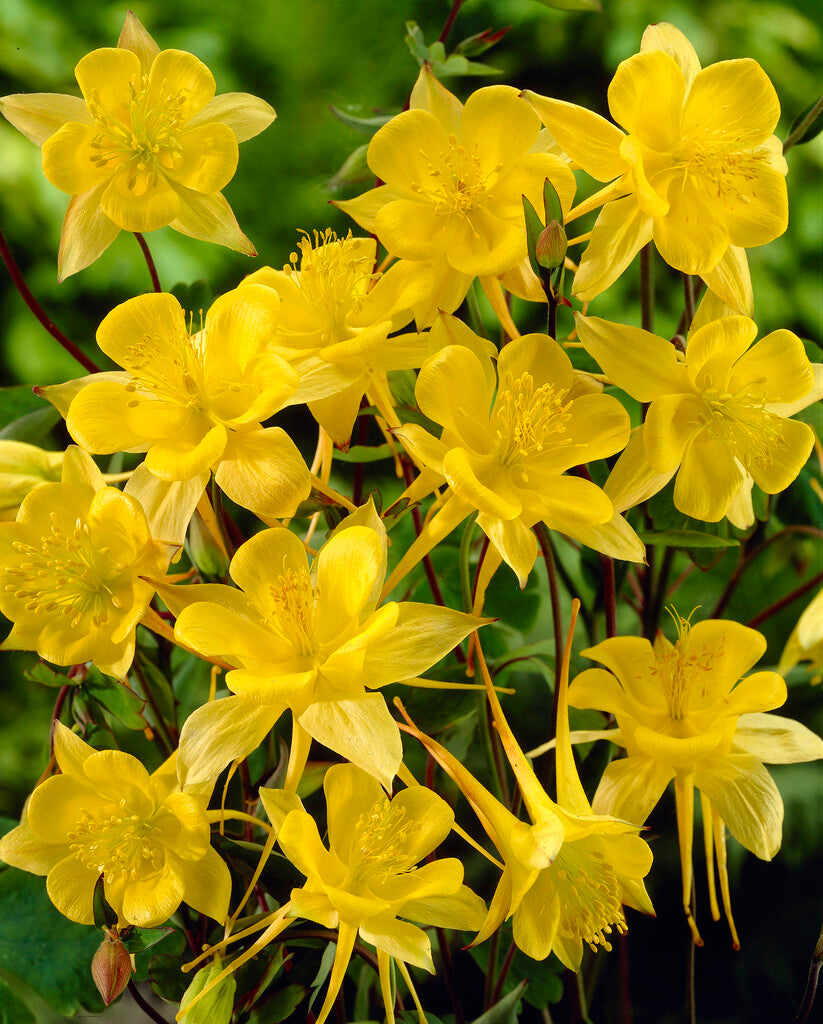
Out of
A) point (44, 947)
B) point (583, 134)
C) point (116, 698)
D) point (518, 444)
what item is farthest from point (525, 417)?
point (44, 947)

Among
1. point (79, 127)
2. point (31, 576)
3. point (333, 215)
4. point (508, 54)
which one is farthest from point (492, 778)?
point (508, 54)

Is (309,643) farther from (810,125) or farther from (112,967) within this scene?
(810,125)

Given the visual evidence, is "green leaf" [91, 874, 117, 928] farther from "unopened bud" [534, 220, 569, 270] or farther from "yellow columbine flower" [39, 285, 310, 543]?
"unopened bud" [534, 220, 569, 270]

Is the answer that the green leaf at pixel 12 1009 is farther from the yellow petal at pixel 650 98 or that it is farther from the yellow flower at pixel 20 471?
the yellow petal at pixel 650 98

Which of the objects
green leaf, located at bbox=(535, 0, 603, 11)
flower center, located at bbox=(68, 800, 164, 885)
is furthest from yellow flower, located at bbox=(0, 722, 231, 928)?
green leaf, located at bbox=(535, 0, 603, 11)

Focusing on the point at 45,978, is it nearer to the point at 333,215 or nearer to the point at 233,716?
the point at 233,716
